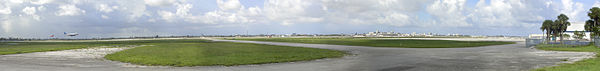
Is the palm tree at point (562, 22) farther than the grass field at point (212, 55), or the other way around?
the palm tree at point (562, 22)

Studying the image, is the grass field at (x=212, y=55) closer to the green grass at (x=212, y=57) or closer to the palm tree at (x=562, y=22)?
the green grass at (x=212, y=57)

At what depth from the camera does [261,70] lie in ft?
65.9

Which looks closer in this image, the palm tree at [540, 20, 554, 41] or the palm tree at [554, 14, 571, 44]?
the palm tree at [554, 14, 571, 44]

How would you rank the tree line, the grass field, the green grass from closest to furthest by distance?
the green grass
the grass field
the tree line

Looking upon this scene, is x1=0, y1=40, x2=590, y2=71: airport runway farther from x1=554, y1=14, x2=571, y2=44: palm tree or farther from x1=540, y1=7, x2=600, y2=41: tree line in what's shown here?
x1=554, y1=14, x2=571, y2=44: palm tree

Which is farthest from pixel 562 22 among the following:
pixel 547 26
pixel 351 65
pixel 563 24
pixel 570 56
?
pixel 351 65

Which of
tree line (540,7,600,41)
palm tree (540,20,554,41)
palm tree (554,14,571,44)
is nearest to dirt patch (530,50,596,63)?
tree line (540,7,600,41)

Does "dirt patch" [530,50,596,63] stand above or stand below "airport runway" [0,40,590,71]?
below

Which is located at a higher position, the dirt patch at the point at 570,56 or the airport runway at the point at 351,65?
the airport runway at the point at 351,65

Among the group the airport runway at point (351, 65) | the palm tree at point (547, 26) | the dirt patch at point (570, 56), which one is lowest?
the dirt patch at point (570, 56)

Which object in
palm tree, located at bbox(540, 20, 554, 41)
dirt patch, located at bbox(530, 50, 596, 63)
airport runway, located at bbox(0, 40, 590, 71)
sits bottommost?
dirt patch, located at bbox(530, 50, 596, 63)

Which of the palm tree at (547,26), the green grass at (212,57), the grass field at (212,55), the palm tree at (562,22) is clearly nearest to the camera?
the green grass at (212,57)

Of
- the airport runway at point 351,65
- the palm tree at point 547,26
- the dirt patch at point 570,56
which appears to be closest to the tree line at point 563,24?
the palm tree at point 547,26

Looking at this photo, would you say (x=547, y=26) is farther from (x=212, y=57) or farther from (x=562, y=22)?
(x=212, y=57)
